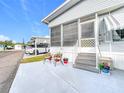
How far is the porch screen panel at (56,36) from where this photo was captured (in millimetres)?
11317

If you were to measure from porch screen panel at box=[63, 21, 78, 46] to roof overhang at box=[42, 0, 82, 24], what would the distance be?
4.73ft

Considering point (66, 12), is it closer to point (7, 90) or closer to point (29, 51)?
point (7, 90)

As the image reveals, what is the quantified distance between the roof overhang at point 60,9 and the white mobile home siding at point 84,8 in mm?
303

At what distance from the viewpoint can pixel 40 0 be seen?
18422mm

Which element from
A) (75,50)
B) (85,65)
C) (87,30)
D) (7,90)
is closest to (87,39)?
(87,30)

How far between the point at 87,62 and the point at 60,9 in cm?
577

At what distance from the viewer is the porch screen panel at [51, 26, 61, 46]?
446 inches

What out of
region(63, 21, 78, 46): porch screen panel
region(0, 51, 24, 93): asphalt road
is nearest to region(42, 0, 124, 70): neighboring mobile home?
region(63, 21, 78, 46): porch screen panel

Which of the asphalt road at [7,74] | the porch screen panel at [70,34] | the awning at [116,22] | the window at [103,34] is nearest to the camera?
the asphalt road at [7,74]

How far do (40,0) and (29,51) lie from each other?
10102 millimetres

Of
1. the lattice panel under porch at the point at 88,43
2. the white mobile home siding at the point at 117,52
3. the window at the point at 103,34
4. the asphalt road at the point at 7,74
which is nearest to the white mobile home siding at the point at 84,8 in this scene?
the white mobile home siding at the point at 117,52

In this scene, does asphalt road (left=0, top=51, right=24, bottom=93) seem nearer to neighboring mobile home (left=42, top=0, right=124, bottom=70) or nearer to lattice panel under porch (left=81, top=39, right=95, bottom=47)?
neighboring mobile home (left=42, top=0, right=124, bottom=70)

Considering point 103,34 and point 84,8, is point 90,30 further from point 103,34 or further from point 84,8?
point 84,8

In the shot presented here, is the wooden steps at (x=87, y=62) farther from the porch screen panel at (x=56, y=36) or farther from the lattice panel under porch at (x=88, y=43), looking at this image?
the porch screen panel at (x=56, y=36)
